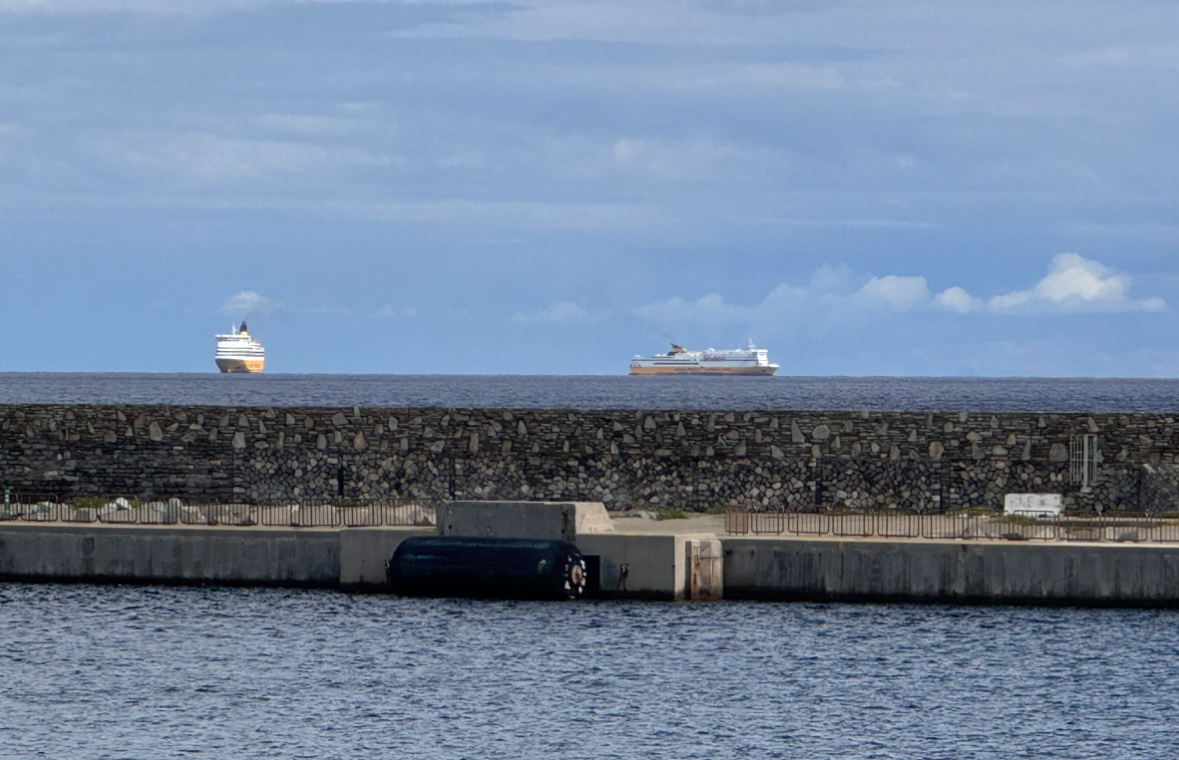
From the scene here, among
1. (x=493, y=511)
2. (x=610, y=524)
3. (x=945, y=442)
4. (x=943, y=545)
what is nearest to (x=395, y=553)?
(x=493, y=511)

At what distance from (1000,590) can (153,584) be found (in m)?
→ 19.1

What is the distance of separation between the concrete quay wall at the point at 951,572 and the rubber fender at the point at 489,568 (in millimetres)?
3521

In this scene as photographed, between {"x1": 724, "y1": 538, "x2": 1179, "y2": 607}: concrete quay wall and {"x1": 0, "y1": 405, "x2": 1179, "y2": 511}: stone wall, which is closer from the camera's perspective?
{"x1": 724, "y1": 538, "x2": 1179, "y2": 607}: concrete quay wall

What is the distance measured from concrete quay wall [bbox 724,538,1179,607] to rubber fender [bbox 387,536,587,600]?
352cm

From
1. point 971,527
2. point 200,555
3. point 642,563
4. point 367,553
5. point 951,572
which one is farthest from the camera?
point 200,555

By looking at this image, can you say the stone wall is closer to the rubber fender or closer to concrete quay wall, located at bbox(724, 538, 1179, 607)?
concrete quay wall, located at bbox(724, 538, 1179, 607)

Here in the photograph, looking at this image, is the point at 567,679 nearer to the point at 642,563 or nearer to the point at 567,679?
the point at 567,679

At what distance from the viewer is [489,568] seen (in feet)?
120

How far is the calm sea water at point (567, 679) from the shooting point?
1043 inches

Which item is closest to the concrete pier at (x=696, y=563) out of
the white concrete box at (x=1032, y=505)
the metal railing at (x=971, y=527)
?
the metal railing at (x=971, y=527)

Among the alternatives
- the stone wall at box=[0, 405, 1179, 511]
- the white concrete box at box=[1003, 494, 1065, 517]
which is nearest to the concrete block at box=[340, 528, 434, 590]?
the stone wall at box=[0, 405, 1179, 511]

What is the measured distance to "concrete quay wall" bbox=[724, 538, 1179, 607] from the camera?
1373 inches

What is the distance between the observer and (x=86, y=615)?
37188 millimetres

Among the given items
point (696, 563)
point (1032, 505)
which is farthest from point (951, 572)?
point (1032, 505)
